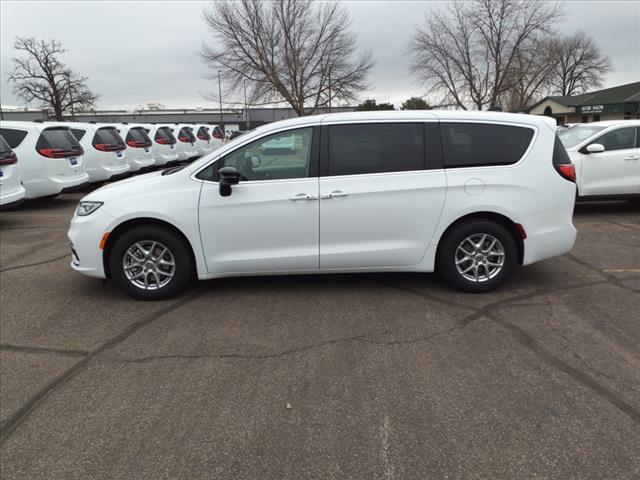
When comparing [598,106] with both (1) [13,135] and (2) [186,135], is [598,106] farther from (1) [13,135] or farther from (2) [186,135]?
(1) [13,135]

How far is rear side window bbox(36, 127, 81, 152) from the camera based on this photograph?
33.2 ft

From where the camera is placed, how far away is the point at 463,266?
4781 millimetres

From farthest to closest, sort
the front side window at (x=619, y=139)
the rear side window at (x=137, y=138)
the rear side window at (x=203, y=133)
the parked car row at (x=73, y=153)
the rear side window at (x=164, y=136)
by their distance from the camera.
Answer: the rear side window at (x=203, y=133), the rear side window at (x=164, y=136), the rear side window at (x=137, y=138), the front side window at (x=619, y=139), the parked car row at (x=73, y=153)

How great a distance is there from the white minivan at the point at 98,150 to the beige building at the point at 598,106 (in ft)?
124

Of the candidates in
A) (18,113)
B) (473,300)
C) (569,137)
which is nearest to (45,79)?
(18,113)

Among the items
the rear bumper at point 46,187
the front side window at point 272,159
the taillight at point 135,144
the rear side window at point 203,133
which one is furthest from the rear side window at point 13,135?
the rear side window at point 203,133

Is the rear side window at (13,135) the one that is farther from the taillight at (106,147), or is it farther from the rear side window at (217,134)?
the rear side window at (217,134)

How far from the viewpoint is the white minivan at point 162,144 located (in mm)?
16969

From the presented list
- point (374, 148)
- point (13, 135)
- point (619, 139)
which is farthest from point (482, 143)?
point (13, 135)

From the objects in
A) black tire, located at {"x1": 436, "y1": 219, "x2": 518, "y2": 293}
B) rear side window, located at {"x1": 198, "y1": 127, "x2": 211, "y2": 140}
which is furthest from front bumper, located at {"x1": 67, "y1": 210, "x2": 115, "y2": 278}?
rear side window, located at {"x1": 198, "y1": 127, "x2": 211, "y2": 140}

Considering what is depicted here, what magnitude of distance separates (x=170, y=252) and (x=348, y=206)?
5.73 feet

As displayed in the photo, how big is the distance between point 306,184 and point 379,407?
230 cm

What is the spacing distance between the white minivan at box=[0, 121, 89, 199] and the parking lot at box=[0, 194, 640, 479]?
18.9ft

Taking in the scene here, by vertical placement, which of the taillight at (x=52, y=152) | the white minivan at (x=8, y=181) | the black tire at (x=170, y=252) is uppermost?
the taillight at (x=52, y=152)
